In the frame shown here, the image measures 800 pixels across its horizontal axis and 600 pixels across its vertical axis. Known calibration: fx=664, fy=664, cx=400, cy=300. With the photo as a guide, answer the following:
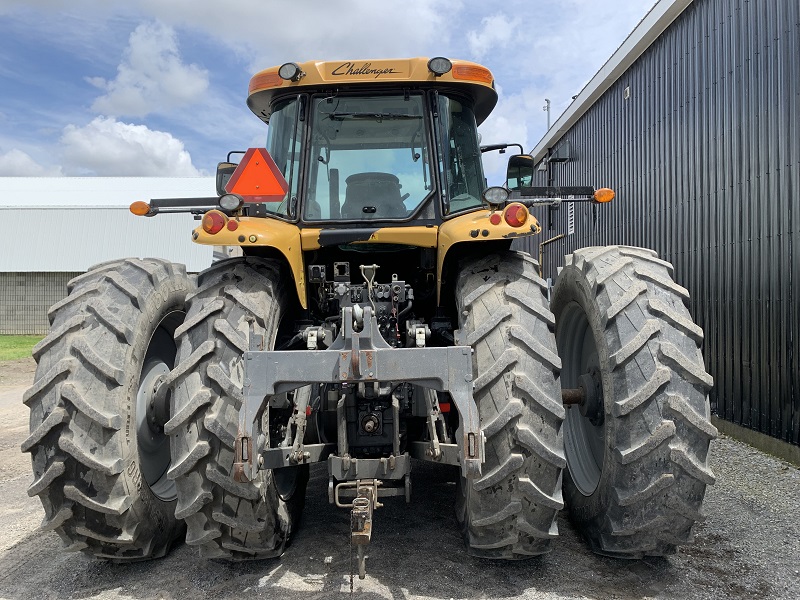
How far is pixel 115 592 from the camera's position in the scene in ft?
11.2

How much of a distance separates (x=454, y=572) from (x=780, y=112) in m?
5.48

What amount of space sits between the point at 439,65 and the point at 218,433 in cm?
252

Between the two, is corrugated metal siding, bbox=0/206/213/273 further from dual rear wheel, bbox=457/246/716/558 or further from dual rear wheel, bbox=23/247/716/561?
dual rear wheel, bbox=457/246/716/558

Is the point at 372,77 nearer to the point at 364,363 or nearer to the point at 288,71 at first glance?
the point at 288,71

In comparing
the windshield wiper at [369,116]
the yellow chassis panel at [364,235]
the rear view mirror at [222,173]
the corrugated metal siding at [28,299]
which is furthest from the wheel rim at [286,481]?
the corrugated metal siding at [28,299]

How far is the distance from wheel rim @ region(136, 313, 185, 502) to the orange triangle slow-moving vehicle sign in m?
1.25

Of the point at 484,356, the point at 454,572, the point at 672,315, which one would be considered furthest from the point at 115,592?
the point at 672,315

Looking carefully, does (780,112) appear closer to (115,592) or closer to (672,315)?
(672,315)

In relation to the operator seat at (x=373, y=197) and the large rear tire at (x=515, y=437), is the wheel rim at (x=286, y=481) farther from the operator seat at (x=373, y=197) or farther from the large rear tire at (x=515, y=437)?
the operator seat at (x=373, y=197)

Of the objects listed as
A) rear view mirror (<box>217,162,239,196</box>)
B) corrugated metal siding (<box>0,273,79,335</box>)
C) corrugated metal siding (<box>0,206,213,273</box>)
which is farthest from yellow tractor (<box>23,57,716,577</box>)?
corrugated metal siding (<box>0,206,213,273</box>)

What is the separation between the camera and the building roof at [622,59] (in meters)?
8.78

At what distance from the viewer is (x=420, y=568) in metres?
3.56

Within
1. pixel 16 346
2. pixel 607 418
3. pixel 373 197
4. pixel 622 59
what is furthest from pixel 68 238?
pixel 607 418

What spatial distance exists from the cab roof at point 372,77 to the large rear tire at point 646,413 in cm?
147
